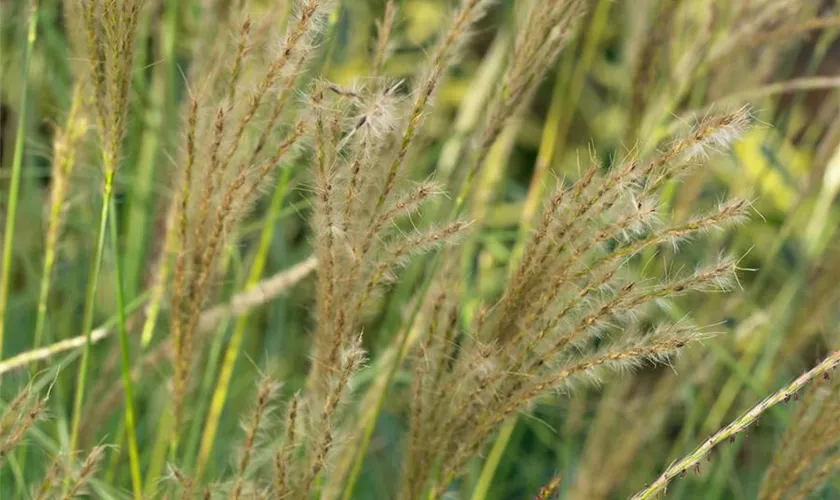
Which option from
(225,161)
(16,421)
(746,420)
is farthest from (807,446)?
(16,421)

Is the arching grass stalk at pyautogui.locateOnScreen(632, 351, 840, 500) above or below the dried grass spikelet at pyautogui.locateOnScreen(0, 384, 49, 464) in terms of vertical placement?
above

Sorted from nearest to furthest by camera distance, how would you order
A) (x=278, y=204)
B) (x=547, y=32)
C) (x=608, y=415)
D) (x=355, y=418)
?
(x=547, y=32) < (x=278, y=204) < (x=355, y=418) < (x=608, y=415)

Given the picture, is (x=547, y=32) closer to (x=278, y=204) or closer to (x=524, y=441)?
(x=278, y=204)

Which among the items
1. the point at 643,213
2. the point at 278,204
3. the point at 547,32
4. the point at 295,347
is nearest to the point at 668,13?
the point at 547,32

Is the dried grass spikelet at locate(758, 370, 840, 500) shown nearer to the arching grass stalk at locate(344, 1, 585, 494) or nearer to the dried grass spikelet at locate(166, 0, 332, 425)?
the arching grass stalk at locate(344, 1, 585, 494)

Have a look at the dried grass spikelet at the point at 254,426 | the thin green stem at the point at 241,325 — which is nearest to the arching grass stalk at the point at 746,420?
the dried grass spikelet at the point at 254,426

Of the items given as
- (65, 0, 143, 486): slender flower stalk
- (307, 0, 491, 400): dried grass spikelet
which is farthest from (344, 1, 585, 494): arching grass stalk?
(65, 0, 143, 486): slender flower stalk

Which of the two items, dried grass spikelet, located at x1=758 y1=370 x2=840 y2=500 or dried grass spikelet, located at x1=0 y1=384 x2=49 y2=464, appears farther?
dried grass spikelet, located at x1=758 y1=370 x2=840 y2=500
